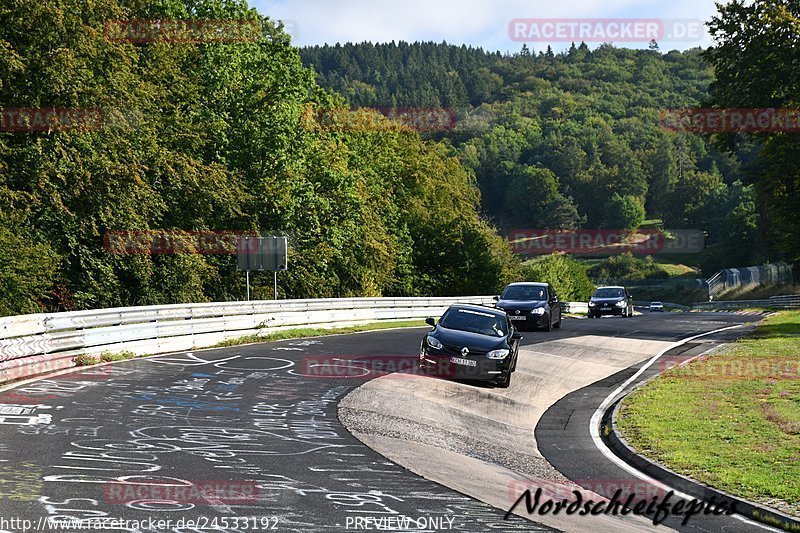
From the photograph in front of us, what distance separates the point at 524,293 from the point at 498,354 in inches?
568

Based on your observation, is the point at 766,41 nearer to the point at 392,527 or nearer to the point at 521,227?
the point at 392,527

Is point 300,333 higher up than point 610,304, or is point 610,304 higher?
point 300,333

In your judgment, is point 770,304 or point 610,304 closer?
point 610,304

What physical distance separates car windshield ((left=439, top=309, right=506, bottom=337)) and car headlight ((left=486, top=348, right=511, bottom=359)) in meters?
0.78

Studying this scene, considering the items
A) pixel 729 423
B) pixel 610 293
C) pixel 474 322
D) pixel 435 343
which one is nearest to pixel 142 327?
pixel 435 343

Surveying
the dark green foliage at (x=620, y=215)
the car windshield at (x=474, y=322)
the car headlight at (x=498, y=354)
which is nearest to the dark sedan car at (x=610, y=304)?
the car windshield at (x=474, y=322)

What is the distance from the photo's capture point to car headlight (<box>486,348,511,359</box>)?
1845 cm

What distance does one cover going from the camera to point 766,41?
34.8 metres

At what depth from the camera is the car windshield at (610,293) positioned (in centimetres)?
4594

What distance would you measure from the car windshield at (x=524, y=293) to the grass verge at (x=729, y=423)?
9.04 meters

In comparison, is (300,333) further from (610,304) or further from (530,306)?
(610,304)

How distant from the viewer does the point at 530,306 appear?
31.6 m

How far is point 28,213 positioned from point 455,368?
19.6 m

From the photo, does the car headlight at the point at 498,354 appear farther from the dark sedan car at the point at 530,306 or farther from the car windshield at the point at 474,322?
the dark sedan car at the point at 530,306
